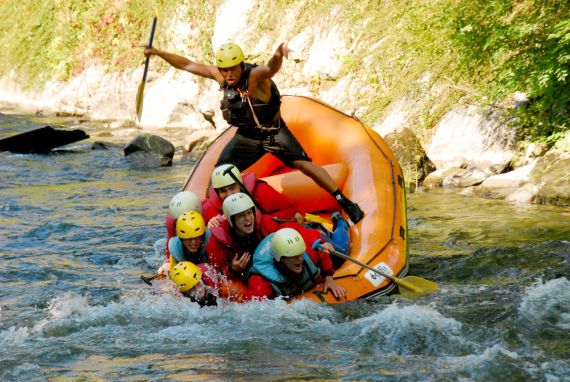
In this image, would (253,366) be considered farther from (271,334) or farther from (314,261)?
(314,261)

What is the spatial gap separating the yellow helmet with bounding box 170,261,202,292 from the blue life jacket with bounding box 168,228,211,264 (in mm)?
404

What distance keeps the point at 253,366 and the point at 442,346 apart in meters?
1.01

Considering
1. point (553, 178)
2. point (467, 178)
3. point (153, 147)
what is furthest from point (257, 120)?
point (153, 147)

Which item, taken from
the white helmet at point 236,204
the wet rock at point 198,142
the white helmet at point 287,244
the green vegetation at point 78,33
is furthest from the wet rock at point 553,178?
the green vegetation at point 78,33

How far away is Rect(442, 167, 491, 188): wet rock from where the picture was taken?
910 centimetres

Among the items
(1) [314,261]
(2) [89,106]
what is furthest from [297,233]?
(2) [89,106]

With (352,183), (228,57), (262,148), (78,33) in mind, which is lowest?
(352,183)

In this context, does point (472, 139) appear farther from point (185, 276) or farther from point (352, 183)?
point (185, 276)

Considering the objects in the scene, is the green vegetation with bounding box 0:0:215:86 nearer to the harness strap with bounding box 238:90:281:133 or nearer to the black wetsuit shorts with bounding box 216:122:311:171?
the black wetsuit shorts with bounding box 216:122:311:171

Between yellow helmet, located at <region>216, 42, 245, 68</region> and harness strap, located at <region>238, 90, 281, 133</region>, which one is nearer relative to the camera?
yellow helmet, located at <region>216, 42, 245, 68</region>

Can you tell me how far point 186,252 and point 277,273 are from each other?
0.70 meters

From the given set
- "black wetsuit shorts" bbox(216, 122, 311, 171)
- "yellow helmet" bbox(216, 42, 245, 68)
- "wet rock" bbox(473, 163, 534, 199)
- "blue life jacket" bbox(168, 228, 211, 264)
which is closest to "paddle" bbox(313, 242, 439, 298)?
"blue life jacket" bbox(168, 228, 211, 264)

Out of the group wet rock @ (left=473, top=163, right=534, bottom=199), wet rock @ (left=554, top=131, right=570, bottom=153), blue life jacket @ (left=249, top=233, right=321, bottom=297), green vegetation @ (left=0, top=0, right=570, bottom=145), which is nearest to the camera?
blue life jacket @ (left=249, top=233, right=321, bottom=297)

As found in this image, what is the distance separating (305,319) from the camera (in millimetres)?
5223
